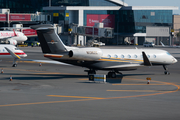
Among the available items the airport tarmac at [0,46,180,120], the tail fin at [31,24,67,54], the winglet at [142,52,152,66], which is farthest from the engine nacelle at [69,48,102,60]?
the winglet at [142,52,152,66]

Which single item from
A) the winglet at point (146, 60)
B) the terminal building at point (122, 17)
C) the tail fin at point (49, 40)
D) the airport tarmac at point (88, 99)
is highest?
the terminal building at point (122, 17)

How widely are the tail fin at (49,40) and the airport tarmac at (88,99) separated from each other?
357 cm

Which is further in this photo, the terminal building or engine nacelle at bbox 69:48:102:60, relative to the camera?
the terminal building

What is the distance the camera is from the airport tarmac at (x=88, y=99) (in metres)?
19.5

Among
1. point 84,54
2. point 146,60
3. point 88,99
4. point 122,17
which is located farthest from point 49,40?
point 122,17

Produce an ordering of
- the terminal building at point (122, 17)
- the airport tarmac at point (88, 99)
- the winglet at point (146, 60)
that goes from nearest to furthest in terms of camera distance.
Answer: the airport tarmac at point (88, 99), the winglet at point (146, 60), the terminal building at point (122, 17)

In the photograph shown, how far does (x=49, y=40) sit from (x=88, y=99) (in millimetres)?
13195

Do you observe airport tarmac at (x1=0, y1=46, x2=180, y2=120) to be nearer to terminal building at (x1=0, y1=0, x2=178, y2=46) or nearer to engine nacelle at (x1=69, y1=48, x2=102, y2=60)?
engine nacelle at (x1=69, y1=48, x2=102, y2=60)

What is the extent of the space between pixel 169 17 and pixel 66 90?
13760 centimetres

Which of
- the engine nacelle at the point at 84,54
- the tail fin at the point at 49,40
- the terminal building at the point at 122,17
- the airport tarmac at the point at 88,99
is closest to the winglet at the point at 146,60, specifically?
the airport tarmac at the point at 88,99

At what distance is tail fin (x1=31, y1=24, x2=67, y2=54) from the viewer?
35969 mm

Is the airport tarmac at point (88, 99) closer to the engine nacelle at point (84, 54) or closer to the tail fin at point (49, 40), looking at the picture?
the engine nacelle at point (84, 54)

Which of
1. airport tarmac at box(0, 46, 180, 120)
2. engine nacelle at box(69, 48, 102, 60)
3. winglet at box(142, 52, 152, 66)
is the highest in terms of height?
engine nacelle at box(69, 48, 102, 60)

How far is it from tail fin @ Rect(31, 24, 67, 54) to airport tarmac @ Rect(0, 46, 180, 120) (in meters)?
3.57
